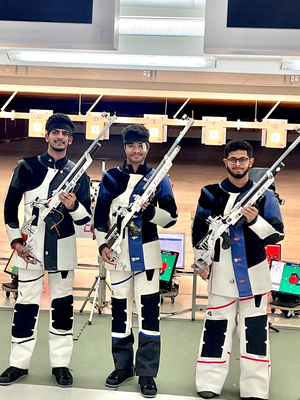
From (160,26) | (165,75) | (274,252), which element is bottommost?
(274,252)

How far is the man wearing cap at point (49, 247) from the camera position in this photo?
11.4 ft

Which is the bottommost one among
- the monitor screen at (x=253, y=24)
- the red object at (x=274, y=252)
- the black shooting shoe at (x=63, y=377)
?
the black shooting shoe at (x=63, y=377)

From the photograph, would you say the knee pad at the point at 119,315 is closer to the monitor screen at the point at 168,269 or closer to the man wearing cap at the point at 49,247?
the man wearing cap at the point at 49,247

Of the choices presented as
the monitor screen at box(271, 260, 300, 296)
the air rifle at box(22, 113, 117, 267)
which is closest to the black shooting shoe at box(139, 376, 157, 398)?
the air rifle at box(22, 113, 117, 267)

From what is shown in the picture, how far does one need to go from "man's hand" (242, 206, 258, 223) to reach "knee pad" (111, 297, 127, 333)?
88 centimetres

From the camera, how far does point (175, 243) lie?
555 centimetres

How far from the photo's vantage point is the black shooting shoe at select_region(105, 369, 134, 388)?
11.6ft

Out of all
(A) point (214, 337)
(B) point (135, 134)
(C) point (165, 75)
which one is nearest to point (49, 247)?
(B) point (135, 134)

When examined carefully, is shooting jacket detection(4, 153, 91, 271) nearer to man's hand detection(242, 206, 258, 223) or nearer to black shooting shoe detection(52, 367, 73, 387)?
black shooting shoe detection(52, 367, 73, 387)

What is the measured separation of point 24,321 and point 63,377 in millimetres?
400

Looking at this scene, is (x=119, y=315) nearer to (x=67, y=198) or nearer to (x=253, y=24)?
(x=67, y=198)

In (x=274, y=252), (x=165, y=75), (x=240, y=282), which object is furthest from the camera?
(x=274, y=252)

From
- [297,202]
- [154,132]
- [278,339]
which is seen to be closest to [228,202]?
[278,339]

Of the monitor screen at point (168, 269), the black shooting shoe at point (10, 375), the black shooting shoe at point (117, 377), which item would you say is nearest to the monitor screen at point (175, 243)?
the monitor screen at point (168, 269)
